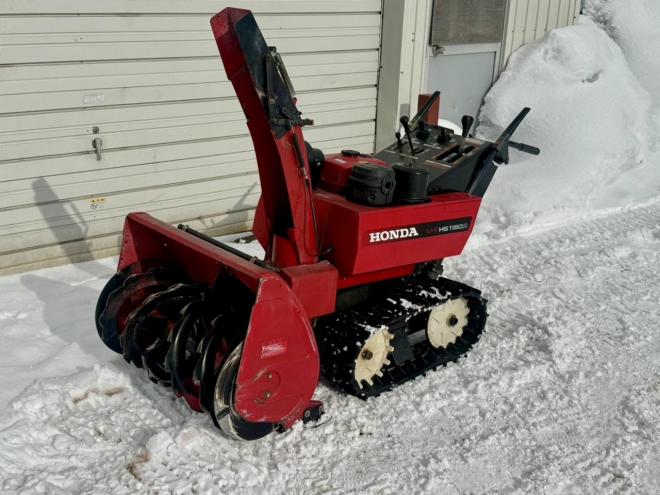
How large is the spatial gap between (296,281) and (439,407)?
3.69ft

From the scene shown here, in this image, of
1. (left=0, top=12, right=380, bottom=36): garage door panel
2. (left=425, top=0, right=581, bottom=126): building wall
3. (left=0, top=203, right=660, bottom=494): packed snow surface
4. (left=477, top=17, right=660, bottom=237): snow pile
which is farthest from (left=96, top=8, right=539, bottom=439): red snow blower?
(left=425, top=0, right=581, bottom=126): building wall

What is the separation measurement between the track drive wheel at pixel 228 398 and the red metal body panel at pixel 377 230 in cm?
85

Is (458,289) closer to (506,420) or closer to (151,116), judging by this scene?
(506,420)

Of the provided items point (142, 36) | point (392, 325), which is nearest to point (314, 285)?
point (392, 325)

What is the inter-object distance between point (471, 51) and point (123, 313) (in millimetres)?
6268

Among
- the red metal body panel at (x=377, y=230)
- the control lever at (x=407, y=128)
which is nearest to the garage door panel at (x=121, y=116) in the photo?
the control lever at (x=407, y=128)

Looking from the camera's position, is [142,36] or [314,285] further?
[142,36]

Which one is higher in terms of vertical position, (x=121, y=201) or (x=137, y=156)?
(x=137, y=156)

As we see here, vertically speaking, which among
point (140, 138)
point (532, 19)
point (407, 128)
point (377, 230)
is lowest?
point (140, 138)

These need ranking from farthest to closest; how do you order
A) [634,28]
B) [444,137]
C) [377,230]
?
[634,28], [444,137], [377,230]

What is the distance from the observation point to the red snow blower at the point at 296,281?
3.14 metres

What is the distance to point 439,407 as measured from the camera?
3.74 m

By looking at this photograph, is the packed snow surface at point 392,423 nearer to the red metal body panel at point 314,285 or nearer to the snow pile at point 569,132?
the red metal body panel at point 314,285

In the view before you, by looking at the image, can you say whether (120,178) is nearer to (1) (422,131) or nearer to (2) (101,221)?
(2) (101,221)
